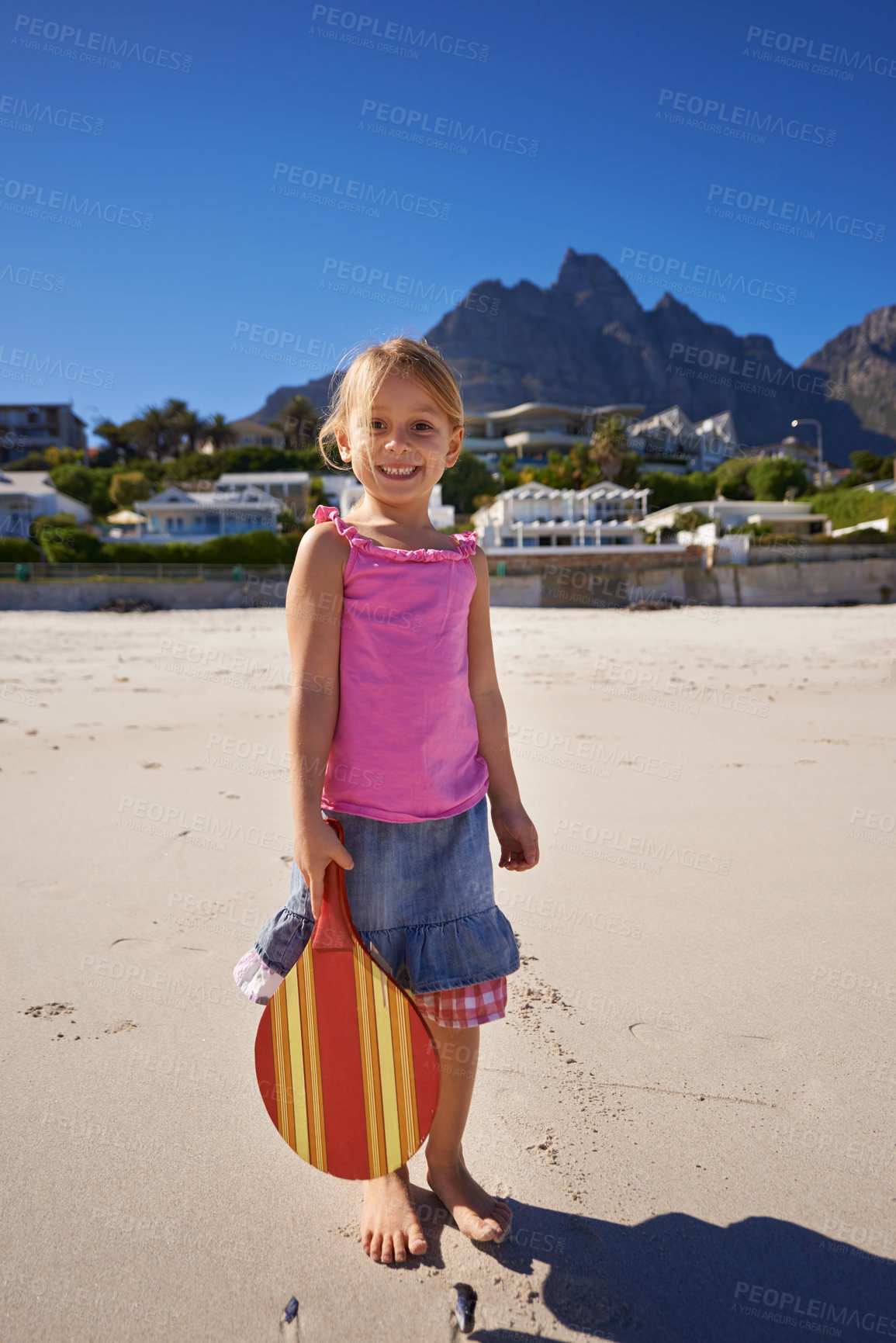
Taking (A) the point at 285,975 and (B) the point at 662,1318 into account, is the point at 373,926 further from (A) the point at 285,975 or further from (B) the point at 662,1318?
(B) the point at 662,1318

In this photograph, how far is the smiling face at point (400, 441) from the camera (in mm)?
1479

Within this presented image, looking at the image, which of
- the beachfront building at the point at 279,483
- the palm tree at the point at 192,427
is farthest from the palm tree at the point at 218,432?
the beachfront building at the point at 279,483

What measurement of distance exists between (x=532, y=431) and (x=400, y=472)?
296 ft

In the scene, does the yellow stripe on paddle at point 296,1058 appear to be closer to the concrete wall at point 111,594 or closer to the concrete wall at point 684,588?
the concrete wall at point 684,588

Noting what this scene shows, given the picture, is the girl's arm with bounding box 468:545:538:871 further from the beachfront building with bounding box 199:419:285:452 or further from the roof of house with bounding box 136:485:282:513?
the beachfront building with bounding box 199:419:285:452

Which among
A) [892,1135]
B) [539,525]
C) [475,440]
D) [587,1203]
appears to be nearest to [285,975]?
[587,1203]

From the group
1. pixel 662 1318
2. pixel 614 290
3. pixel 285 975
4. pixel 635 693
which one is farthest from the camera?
pixel 614 290

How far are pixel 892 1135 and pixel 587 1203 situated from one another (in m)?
0.70

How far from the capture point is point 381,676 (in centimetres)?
146

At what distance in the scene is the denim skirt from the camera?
57.1 inches

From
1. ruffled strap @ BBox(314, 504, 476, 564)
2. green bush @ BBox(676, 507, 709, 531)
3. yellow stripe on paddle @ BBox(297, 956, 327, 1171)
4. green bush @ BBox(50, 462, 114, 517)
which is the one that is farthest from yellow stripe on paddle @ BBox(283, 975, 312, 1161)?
green bush @ BBox(50, 462, 114, 517)

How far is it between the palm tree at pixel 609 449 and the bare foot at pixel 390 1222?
59.4 m

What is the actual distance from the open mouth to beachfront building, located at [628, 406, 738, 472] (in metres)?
84.4

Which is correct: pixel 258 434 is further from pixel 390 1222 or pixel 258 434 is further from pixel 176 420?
pixel 390 1222
